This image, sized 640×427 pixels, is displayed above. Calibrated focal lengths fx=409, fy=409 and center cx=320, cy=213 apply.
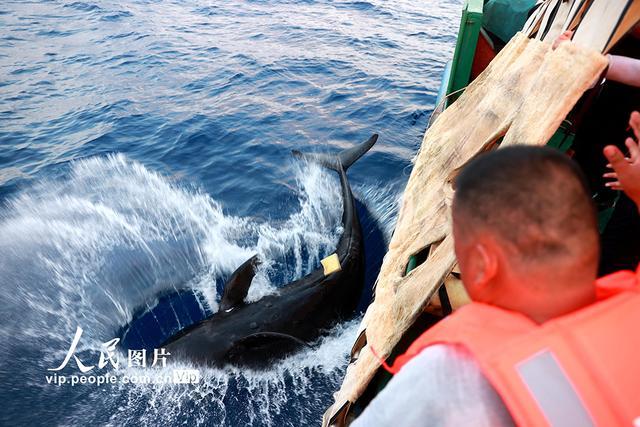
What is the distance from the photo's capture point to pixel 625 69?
2.06m

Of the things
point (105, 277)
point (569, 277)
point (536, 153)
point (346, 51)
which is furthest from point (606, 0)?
point (346, 51)

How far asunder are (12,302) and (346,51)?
1131 centimetres

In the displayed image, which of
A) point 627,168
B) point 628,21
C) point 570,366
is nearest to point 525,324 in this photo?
point 570,366

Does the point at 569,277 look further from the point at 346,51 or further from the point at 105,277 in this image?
the point at 346,51

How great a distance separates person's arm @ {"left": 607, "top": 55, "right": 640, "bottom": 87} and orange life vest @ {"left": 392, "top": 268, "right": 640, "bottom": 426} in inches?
67.6

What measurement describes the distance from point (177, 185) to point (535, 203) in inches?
270

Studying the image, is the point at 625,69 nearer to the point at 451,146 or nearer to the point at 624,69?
the point at 624,69

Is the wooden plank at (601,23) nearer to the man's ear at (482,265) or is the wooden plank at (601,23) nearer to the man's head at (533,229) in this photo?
the man's head at (533,229)

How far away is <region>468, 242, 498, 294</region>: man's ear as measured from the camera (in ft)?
3.11

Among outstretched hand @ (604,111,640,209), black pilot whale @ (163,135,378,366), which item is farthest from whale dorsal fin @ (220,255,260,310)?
outstretched hand @ (604,111,640,209)

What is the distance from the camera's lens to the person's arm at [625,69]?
2049mm

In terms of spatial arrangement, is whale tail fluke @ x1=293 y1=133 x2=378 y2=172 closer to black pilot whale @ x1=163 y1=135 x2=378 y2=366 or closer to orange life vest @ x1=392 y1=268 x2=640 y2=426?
black pilot whale @ x1=163 y1=135 x2=378 y2=366

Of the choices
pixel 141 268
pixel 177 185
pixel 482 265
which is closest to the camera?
pixel 482 265

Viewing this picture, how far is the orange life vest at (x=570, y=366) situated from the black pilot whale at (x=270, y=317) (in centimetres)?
346
